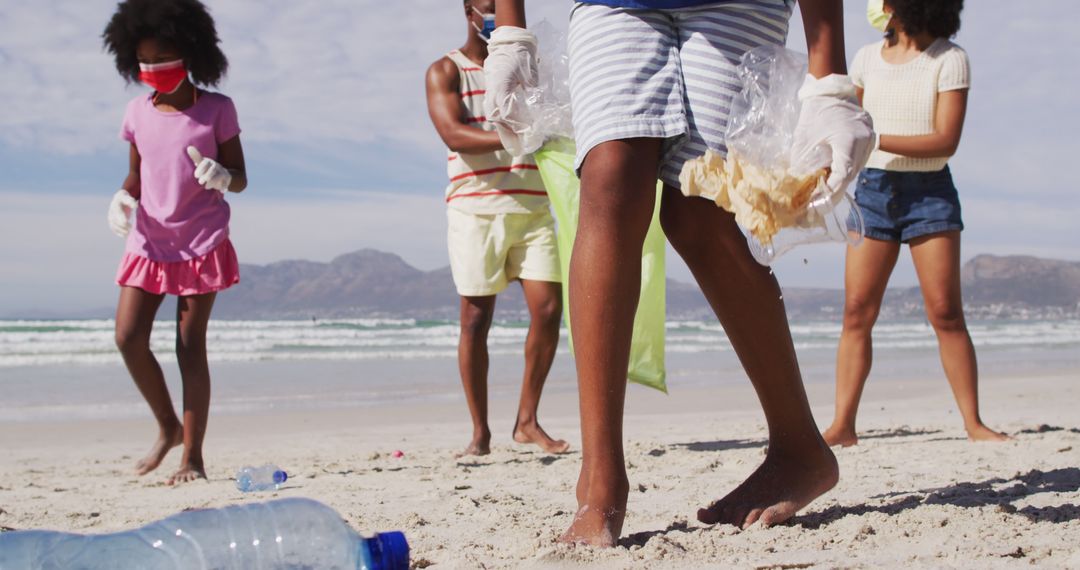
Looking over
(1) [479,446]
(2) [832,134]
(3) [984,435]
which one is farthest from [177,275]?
(3) [984,435]

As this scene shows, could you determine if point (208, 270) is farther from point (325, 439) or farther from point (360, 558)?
point (360, 558)

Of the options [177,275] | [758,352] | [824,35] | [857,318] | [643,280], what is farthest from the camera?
[857,318]

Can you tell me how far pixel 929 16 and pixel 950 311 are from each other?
125 centimetres

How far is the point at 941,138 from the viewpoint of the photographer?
4.14 m

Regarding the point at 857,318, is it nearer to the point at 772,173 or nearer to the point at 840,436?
the point at 840,436

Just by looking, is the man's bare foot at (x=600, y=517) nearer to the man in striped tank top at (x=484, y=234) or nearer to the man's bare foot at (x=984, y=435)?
the man in striped tank top at (x=484, y=234)

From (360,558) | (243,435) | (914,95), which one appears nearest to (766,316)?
(360,558)

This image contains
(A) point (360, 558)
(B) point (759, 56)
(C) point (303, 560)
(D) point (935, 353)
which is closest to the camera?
(A) point (360, 558)

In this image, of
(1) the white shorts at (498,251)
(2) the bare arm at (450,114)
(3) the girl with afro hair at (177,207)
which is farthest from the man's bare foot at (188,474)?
(2) the bare arm at (450,114)

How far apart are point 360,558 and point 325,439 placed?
176 inches

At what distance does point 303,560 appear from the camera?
199 centimetres

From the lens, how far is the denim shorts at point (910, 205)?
417 centimetres

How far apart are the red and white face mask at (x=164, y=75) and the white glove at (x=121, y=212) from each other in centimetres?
48

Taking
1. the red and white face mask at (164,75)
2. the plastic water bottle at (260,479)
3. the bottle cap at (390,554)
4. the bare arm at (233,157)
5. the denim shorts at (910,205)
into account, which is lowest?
the plastic water bottle at (260,479)
